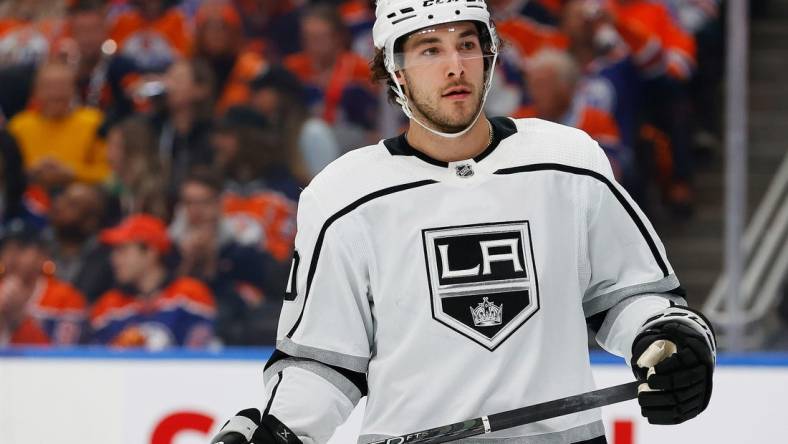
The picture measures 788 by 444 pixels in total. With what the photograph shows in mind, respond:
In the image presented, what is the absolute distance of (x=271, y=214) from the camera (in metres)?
3.90

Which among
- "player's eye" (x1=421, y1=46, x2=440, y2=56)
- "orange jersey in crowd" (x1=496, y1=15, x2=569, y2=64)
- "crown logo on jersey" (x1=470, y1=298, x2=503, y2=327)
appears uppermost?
"orange jersey in crowd" (x1=496, y1=15, x2=569, y2=64)

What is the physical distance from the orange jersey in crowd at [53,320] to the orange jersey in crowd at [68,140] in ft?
1.44

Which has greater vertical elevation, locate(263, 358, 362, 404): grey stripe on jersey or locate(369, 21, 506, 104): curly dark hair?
locate(369, 21, 506, 104): curly dark hair

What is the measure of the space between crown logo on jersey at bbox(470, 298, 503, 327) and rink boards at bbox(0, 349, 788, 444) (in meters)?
1.34

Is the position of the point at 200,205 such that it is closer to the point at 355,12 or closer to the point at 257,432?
the point at 355,12

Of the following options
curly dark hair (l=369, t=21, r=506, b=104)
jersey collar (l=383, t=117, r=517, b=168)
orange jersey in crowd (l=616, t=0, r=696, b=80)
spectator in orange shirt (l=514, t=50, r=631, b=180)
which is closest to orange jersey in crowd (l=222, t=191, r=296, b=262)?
spectator in orange shirt (l=514, t=50, r=631, b=180)

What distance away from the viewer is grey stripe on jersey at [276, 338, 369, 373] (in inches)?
74.7

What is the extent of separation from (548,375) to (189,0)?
284 centimetres

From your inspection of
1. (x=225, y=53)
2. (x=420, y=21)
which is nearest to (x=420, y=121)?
(x=420, y=21)

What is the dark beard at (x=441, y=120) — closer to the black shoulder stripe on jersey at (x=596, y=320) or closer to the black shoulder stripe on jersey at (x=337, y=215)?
the black shoulder stripe on jersey at (x=337, y=215)

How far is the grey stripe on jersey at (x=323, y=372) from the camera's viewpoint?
6.26 feet

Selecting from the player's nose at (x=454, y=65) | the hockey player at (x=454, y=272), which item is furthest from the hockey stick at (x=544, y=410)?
the player's nose at (x=454, y=65)

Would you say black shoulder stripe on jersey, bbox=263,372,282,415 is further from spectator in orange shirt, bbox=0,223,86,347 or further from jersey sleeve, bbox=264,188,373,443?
spectator in orange shirt, bbox=0,223,86,347

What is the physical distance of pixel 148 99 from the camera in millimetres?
4266
